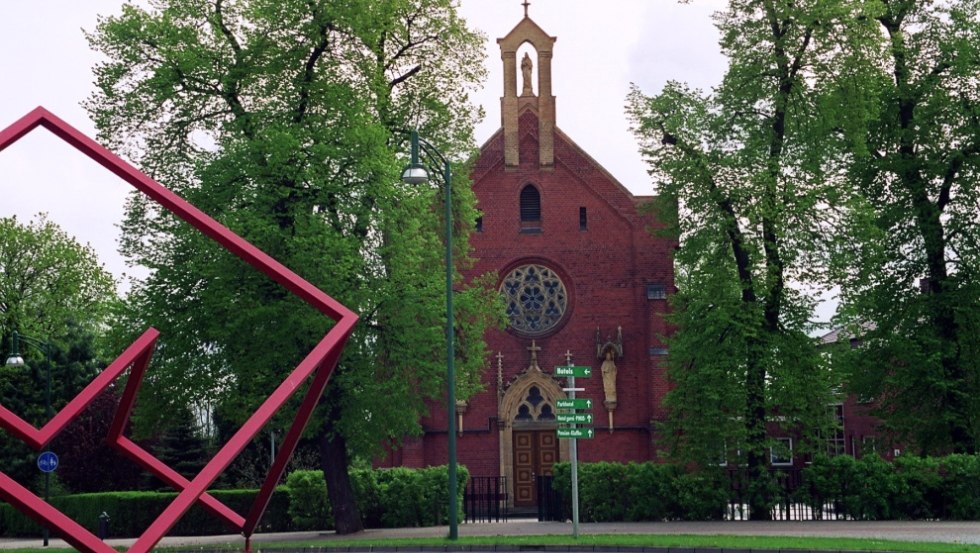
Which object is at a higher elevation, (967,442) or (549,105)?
(549,105)

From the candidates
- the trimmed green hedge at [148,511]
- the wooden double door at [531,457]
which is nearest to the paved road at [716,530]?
the trimmed green hedge at [148,511]

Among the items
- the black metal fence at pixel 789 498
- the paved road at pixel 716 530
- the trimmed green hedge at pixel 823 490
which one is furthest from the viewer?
the black metal fence at pixel 789 498

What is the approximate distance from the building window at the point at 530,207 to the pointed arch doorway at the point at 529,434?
4991mm

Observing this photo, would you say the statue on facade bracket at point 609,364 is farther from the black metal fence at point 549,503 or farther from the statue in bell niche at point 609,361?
the black metal fence at point 549,503

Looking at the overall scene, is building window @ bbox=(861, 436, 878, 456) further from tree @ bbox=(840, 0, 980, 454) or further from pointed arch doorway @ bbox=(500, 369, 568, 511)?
pointed arch doorway @ bbox=(500, 369, 568, 511)

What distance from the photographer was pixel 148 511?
39.1 metres

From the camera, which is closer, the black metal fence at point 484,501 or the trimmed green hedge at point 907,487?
the trimmed green hedge at point 907,487

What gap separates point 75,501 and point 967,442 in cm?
2631

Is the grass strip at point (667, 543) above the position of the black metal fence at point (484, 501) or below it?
below

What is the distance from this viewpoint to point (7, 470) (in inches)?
1973

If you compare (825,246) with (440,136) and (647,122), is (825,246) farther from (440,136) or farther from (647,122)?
(440,136)

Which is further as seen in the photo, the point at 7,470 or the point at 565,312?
the point at 7,470

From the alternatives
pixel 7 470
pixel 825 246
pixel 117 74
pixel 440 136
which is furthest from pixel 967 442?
pixel 7 470

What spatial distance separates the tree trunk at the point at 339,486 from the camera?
3253cm
